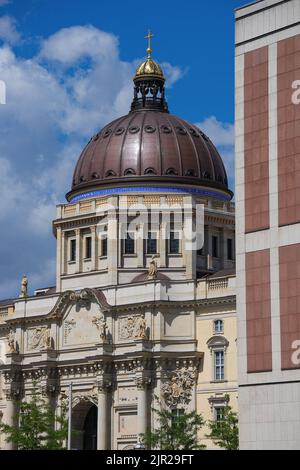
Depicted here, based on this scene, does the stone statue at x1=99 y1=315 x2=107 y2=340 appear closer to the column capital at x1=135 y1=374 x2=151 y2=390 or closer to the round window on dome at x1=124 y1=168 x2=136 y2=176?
the column capital at x1=135 y1=374 x2=151 y2=390

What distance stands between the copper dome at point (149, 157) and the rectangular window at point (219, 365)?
19969mm

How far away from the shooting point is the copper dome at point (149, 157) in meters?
126

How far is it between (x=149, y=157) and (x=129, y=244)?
26.9ft

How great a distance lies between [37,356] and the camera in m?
124

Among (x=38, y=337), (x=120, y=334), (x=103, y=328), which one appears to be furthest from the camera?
(x=38, y=337)

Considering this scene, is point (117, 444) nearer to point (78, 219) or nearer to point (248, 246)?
point (78, 219)

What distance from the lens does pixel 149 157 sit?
4968 inches

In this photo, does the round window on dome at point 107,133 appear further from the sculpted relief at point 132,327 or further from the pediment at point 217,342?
the pediment at point 217,342

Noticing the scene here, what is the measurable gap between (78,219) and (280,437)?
187ft

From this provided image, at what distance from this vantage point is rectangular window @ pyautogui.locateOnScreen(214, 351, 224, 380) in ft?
365

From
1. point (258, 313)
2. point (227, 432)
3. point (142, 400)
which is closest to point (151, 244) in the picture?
point (142, 400)

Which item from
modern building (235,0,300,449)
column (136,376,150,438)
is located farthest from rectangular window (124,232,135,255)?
modern building (235,0,300,449)

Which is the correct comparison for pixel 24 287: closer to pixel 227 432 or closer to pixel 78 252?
pixel 78 252

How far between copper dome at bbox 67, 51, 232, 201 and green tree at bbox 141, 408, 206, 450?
26.5 metres
